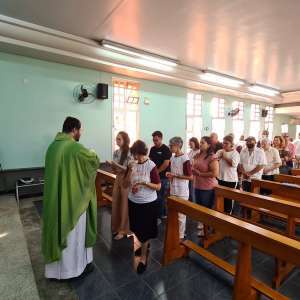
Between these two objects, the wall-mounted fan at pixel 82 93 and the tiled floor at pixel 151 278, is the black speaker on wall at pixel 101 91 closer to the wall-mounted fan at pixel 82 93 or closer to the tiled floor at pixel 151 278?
the wall-mounted fan at pixel 82 93

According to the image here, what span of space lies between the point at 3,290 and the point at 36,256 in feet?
2.11

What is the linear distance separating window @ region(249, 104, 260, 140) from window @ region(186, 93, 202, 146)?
370 centimetres

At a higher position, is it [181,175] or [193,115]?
[193,115]

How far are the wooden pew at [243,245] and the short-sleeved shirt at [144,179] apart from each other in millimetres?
362

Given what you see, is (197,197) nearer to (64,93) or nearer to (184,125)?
(64,93)

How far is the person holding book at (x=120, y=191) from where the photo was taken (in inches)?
122

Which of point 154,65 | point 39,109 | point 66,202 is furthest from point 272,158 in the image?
point 39,109

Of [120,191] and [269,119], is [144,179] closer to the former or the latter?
[120,191]

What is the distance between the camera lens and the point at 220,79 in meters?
7.15

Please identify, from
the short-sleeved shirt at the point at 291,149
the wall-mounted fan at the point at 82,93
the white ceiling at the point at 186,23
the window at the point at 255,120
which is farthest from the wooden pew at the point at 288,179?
the window at the point at 255,120

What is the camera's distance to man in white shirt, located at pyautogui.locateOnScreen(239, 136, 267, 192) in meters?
3.92

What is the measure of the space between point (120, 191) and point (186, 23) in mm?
2924

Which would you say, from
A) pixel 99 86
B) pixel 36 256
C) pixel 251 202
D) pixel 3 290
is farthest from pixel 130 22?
pixel 3 290

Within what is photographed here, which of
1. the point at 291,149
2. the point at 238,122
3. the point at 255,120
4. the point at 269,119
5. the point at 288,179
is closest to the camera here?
the point at 288,179
